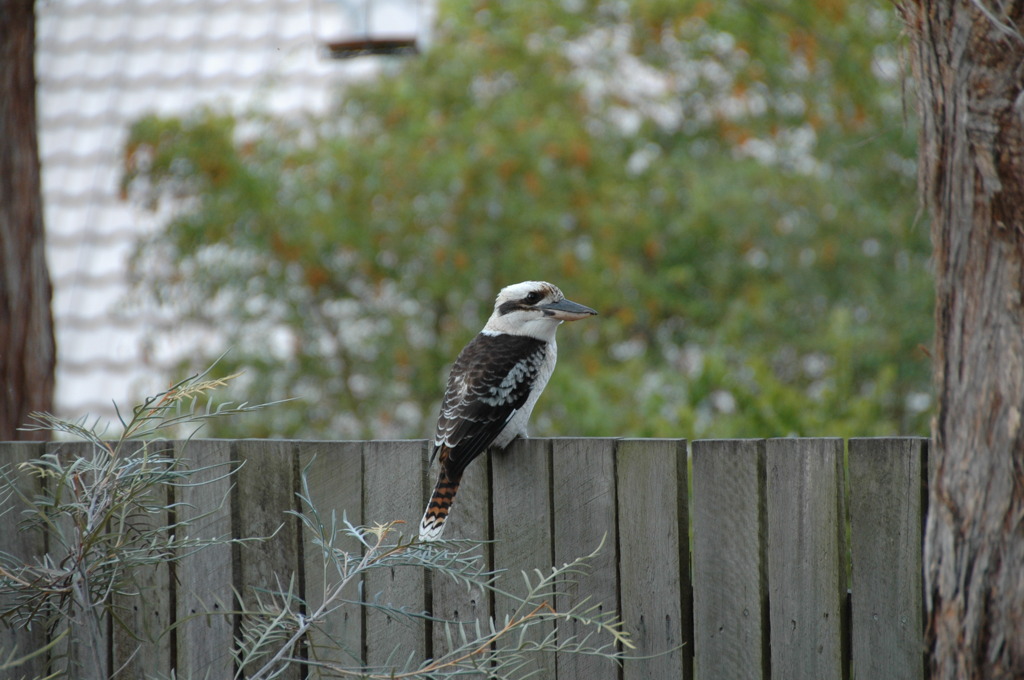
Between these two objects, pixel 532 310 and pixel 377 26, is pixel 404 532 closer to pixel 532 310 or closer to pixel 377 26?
pixel 532 310

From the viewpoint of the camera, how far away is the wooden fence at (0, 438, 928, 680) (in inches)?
101

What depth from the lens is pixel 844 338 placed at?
580cm

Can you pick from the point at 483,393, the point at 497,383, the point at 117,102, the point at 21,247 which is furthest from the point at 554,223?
the point at 117,102

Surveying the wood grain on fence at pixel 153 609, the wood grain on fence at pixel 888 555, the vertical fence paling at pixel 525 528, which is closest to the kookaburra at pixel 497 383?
the vertical fence paling at pixel 525 528

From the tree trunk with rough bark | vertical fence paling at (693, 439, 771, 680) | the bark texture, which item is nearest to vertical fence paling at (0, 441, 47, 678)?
the tree trunk with rough bark

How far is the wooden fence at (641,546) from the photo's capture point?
101 inches

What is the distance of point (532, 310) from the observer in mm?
4023

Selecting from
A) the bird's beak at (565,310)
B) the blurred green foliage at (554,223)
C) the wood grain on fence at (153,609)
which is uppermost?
the blurred green foliage at (554,223)

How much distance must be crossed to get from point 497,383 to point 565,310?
52 cm

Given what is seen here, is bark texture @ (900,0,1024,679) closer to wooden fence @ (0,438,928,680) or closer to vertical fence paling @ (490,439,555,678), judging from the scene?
wooden fence @ (0,438,928,680)

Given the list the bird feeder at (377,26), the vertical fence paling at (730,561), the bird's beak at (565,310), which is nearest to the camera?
the vertical fence paling at (730,561)

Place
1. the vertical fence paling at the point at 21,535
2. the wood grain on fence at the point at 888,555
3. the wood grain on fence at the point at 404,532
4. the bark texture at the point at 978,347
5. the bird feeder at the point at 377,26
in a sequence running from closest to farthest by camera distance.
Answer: the bark texture at the point at 978,347
the wood grain on fence at the point at 888,555
the wood grain on fence at the point at 404,532
the vertical fence paling at the point at 21,535
the bird feeder at the point at 377,26

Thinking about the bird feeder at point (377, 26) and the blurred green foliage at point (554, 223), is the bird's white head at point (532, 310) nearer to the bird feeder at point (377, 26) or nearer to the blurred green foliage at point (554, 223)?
the blurred green foliage at point (554, 223)

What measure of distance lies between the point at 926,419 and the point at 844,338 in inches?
59.2
